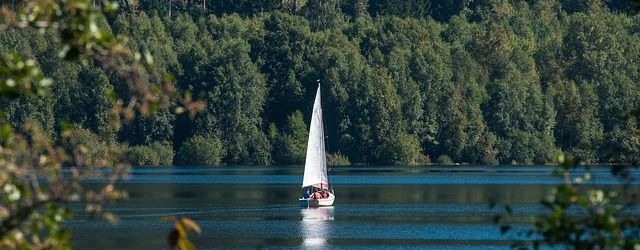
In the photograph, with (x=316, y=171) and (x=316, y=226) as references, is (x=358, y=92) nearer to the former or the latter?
(x=316, y=171)

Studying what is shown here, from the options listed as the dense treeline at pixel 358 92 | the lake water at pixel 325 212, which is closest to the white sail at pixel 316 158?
the lake water at pixel 325 212

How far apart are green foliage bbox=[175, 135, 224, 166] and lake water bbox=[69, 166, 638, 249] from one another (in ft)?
63.7

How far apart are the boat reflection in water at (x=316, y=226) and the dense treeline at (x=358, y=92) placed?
197ft

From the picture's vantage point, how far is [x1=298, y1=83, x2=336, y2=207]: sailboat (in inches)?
2867

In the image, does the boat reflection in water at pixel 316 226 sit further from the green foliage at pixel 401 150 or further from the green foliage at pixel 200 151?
the green foliage at pixel 401 150

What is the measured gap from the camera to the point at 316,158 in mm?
74688

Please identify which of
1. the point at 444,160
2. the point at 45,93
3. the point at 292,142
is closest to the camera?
the point at 45,93

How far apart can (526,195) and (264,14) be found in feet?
285

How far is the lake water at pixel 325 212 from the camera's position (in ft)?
180

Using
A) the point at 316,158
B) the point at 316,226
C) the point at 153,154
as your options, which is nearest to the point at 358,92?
the point at 153,154

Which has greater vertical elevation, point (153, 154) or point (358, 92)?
point (358, 92)

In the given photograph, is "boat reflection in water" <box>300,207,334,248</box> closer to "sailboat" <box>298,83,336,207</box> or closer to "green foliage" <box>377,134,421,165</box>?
"sailboat" <box>298,83,336,207</box>

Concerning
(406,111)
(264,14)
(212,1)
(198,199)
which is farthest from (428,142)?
(198,199)

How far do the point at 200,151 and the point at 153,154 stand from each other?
167 inches
